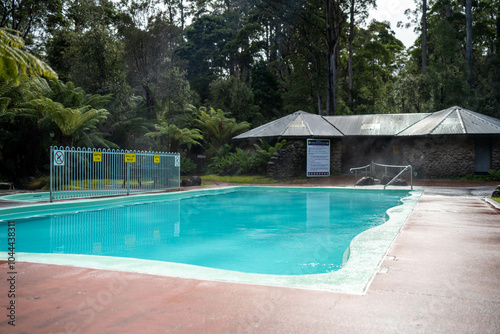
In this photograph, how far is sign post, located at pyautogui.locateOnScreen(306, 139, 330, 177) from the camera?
2074 centimetres

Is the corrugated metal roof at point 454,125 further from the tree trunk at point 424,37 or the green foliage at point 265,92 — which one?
the green foliage at point 265,92

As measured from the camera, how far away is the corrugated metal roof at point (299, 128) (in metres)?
21.4

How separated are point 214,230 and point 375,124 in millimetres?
17342

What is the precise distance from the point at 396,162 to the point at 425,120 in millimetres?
2806

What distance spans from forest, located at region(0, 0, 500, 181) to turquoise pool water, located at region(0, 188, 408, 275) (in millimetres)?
7208

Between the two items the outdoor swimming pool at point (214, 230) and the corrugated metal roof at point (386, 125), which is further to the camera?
the corrugated metal roof at point (386, 125)

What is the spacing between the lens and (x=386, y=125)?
22875 millimetres

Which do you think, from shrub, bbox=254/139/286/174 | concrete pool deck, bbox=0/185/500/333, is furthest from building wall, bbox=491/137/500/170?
concrete pool deck, bbox=0/185/500/333

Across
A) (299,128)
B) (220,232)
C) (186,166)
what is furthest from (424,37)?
(220,232)

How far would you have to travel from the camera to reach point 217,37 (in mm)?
35812

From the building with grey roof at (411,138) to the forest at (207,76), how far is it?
8.36ft

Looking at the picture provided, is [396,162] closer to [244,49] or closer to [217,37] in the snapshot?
[244,49]

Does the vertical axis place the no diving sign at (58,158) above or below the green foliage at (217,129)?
below

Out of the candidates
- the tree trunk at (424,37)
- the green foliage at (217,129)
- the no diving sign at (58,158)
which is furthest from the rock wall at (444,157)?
the no diving sign at (58,158)
